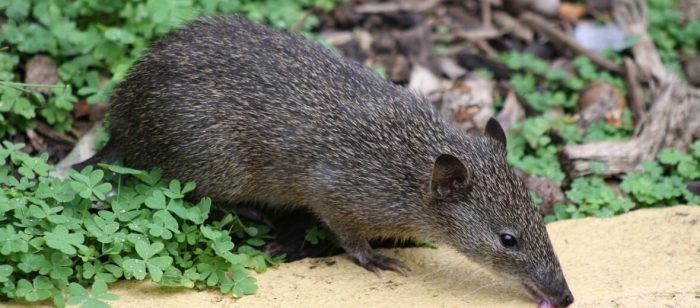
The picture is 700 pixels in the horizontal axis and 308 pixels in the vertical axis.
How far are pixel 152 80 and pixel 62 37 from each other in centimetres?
148

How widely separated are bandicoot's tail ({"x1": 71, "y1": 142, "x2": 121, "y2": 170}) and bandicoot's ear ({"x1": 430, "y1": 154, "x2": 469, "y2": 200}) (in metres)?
2.36

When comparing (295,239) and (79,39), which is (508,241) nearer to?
(295,239)

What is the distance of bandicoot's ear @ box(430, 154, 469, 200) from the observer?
5910 mm

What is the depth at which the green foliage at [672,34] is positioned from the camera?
936cm

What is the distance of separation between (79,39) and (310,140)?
2372 millimetres

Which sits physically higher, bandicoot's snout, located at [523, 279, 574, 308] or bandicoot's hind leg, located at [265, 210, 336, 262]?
bandicoot's snout, located at [523, 279, 574, 308]

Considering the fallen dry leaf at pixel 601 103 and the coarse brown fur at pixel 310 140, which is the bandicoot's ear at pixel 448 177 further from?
the fallen dry leaf at pixel 601 103

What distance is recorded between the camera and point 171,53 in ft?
21.5

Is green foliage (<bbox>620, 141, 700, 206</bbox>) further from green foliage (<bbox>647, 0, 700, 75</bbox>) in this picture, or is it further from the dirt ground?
green foliage (<bbox>647, 0, 700, 75</bbox>)

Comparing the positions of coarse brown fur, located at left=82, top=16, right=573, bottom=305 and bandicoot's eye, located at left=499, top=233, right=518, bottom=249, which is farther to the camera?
coarse brown fur, located at left=82, top=16, right=573, bottom=305

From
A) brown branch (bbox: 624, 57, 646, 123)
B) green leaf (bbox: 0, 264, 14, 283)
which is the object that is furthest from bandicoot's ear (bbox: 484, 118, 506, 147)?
green leaf (bbox: 0, 264, 14, 283)

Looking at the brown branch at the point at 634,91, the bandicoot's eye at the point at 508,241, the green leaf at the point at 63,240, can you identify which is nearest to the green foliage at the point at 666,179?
the brown branch at the point at 634,91

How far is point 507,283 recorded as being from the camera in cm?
614

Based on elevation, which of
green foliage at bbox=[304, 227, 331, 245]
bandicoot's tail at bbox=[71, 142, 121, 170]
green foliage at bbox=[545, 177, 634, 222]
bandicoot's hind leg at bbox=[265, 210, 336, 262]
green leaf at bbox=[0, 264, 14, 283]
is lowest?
green leaf at bbox=[0, 264, 14, 283]
